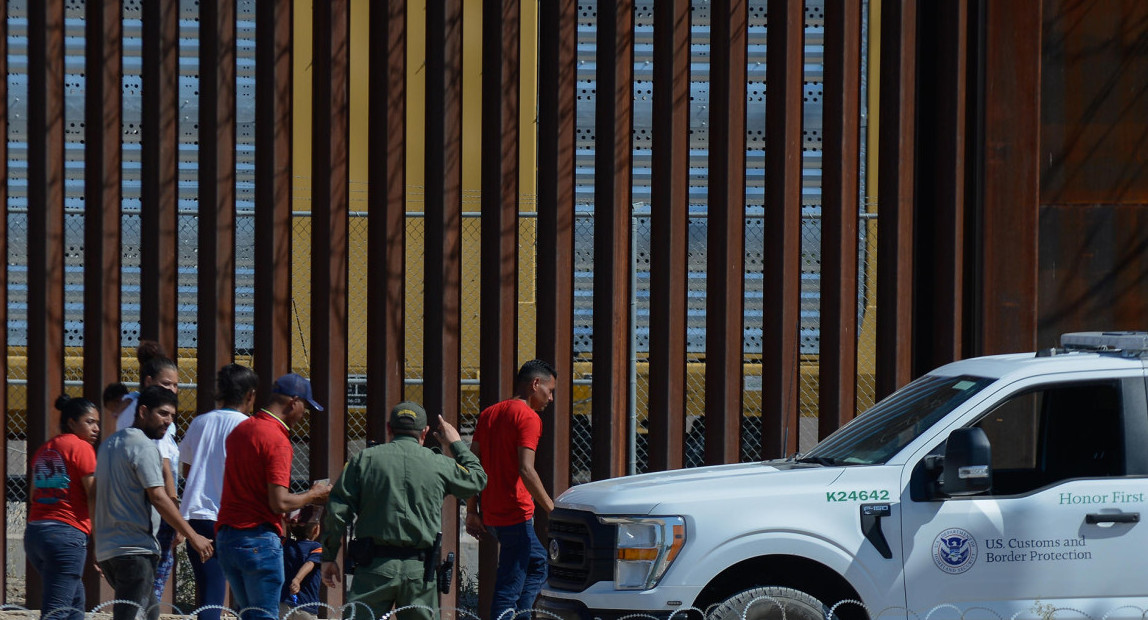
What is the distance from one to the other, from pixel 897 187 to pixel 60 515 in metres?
5.62

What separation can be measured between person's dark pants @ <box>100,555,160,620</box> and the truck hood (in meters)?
2.13

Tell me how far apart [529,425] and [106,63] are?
3.89 m

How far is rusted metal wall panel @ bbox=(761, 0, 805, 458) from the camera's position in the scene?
827 centimetres

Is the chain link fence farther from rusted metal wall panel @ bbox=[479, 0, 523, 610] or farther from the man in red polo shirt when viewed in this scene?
the man in red polo shirt

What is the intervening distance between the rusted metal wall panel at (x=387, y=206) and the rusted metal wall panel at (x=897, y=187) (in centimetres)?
332

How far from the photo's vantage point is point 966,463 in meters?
5.20

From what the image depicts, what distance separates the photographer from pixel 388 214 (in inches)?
327

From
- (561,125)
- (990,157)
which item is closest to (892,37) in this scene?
(990,157)

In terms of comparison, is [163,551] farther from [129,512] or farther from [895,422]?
[895,422]

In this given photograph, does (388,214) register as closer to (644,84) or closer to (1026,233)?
(644,84)

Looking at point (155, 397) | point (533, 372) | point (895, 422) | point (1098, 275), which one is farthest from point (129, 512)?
point (1098, 275)

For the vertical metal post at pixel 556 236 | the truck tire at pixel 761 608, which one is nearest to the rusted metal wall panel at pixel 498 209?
the vertical metal post at pixel 556 236

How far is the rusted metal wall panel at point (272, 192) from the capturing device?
8.24m

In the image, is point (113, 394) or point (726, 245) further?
point (726, 245)
